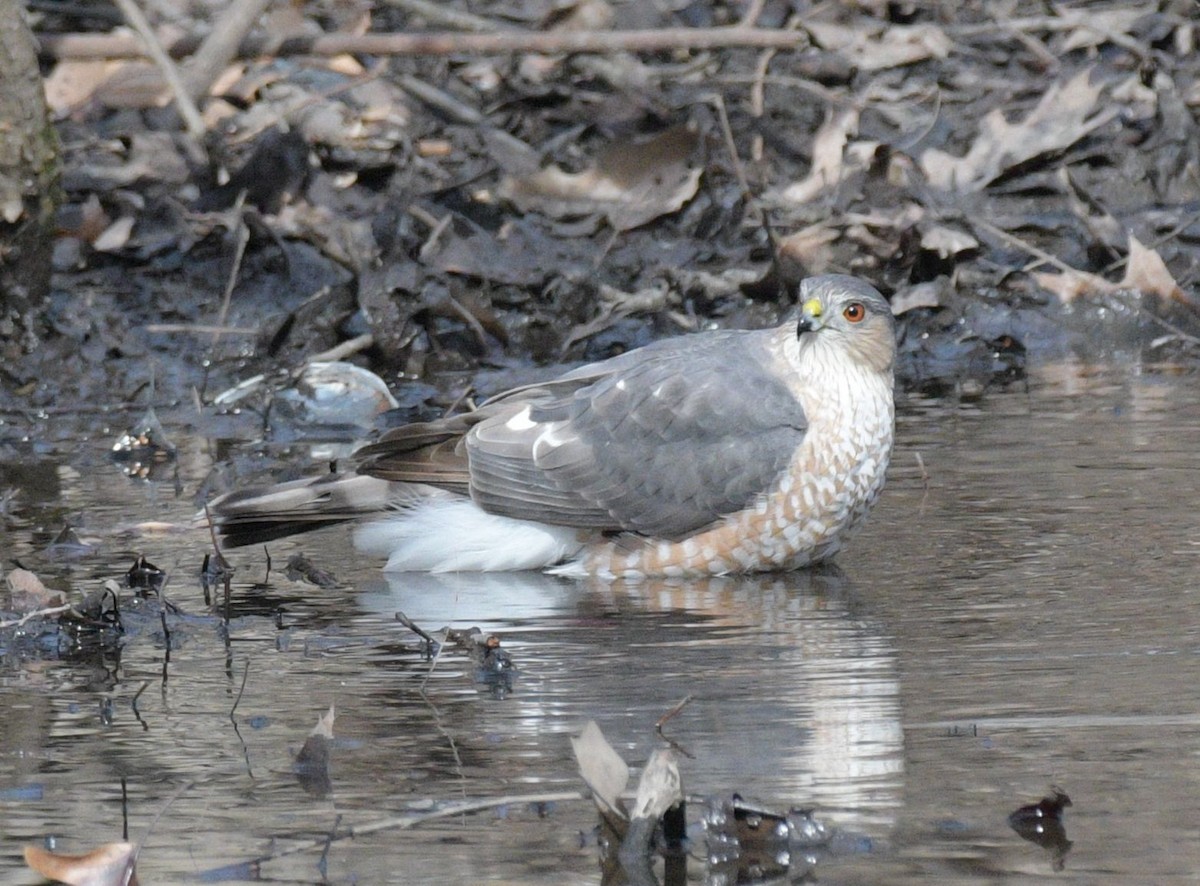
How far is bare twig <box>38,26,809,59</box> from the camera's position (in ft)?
33.9

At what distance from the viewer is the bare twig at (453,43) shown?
1034 cm

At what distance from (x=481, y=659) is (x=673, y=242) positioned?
5358 millimetres

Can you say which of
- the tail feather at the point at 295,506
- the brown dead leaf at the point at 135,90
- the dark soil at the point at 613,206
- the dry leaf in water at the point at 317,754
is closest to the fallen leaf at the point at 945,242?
the dark soil at the point at 613,206

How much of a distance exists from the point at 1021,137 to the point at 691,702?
21.5ft

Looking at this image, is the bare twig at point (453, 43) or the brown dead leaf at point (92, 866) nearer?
the brown dead leaf at point (92, 866)

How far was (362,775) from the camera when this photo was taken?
3926 mm

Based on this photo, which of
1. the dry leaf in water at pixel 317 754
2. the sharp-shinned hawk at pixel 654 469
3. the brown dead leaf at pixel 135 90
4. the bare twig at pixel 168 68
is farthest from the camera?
the brown dead leaf at pixel 135 90

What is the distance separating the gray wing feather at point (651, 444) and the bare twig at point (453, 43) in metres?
4.38

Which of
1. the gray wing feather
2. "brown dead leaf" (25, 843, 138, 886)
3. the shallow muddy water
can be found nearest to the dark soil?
the gray wing feather

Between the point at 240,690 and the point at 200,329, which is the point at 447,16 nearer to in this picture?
the point at 200,329

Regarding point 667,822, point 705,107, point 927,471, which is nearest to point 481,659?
point 667,822

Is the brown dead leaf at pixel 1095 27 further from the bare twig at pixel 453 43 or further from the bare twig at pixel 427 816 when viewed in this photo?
the bare twig at pixel 427 816

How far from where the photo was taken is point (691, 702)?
4332 millimetres

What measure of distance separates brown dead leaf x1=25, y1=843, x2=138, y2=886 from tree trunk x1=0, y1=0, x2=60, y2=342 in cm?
557
